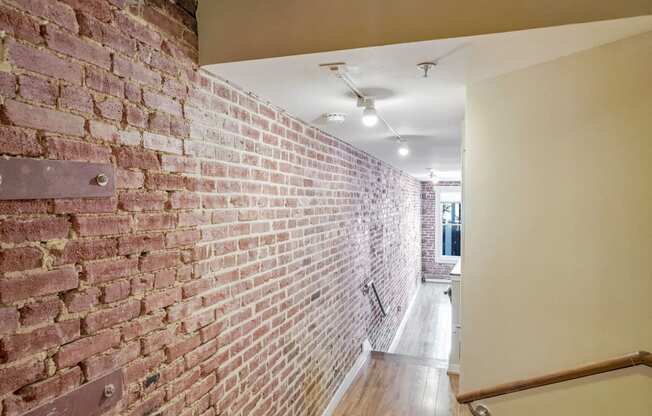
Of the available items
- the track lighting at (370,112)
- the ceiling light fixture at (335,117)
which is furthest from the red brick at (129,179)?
the ceiling light fixture at (335,117)

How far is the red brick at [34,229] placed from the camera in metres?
0.97

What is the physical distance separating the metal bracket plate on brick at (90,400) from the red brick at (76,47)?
95cm

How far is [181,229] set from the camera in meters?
1.56

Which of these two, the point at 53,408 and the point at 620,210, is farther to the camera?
the point at 620,210

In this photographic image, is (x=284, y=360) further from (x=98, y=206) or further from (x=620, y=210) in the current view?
(x=620, y=210)

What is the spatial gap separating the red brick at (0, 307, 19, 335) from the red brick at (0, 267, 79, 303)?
2cm

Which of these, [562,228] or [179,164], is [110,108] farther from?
[562,228]

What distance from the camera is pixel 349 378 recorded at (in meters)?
3.80

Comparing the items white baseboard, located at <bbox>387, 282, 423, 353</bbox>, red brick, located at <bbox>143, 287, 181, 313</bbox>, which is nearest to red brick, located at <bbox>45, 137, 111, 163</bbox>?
red brick, located at <bbox>143, 287, 181, 313</bbox>

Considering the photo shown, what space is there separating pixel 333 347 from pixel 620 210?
8.29 feet

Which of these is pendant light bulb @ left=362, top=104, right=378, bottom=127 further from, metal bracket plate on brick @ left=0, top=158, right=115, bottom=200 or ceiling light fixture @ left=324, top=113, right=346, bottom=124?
metal bracket plate on brick @ left=0, top=158, right=115, bottom=200

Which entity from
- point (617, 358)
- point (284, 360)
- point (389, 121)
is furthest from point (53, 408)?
point (389, 121)

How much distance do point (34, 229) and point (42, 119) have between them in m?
0.29

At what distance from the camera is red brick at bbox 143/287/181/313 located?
4.57 ft
